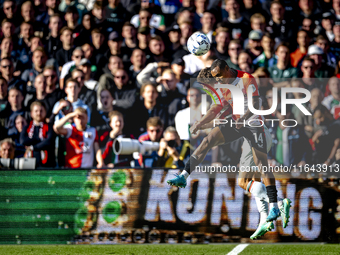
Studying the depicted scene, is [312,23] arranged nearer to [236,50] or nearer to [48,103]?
[236,50]

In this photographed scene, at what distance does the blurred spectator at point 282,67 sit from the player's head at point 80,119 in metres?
3.89

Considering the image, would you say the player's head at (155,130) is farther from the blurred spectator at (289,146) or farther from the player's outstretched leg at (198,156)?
the player's outstretched leg at (198,156)

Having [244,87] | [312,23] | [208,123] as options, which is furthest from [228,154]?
[312,23]

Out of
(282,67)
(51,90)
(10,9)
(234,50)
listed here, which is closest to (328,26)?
(282,67)

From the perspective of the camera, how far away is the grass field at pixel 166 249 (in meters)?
6.79

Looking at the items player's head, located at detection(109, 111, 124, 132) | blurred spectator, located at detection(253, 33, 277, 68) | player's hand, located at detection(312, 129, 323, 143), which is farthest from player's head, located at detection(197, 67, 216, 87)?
blurred spectator, located at detection(253, 33, 277, 68)

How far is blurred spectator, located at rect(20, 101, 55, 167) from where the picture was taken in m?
8.91

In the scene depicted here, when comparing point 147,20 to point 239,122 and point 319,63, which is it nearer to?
point 319,63

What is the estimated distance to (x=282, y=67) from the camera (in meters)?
9.71

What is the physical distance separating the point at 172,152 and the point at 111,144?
123 centimetres

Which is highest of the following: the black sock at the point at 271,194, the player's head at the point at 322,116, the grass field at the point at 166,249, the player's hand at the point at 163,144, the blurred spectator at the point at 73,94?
the blurred spectator at the point at 73,94

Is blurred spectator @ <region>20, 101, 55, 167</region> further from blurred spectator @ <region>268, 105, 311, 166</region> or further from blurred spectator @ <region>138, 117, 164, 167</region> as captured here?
blurred spectator @ <region>268, 105, 311, 166</region>

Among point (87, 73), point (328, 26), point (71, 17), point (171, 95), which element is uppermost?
point (71, 17)

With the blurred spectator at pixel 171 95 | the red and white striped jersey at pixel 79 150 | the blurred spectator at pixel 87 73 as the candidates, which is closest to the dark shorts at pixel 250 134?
the blurred spectator at pixel 171 95
